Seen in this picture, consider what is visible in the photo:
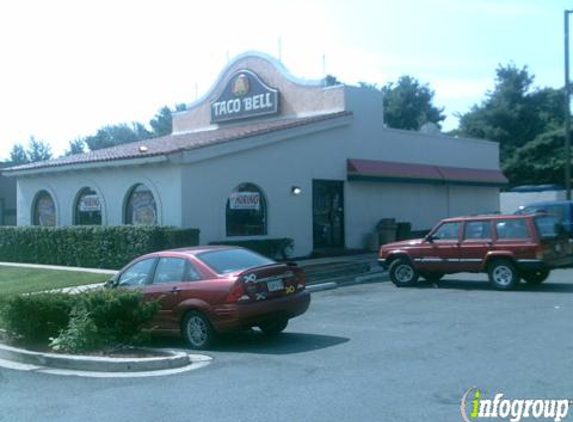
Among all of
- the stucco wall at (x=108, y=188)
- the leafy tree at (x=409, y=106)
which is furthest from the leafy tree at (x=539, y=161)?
the stucco wall at (x=108, y=188)

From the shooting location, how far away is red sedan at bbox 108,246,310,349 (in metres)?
10.6

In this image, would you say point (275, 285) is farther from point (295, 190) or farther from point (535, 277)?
point (295, 190)

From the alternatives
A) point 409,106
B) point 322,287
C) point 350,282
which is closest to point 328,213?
point 350,282

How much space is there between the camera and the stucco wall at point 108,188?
21.3m

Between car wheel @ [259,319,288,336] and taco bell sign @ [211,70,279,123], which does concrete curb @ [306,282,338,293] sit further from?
taco bell sign @ [211,70,279,123]

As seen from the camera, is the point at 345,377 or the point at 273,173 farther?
the point at 273,173

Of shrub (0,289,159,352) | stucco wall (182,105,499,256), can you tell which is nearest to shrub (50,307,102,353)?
shrub (0,289,159,352)

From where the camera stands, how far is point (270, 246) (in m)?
22.4

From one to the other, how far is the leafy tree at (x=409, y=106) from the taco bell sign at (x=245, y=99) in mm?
32122

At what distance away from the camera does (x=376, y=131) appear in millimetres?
27766

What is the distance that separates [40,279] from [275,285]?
11181 mm

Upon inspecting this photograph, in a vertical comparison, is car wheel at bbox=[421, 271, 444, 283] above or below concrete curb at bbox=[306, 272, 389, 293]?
above

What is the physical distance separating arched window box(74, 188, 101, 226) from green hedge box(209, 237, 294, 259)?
5338mm

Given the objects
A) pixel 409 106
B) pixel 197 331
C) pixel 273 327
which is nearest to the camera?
pixel 197 331
